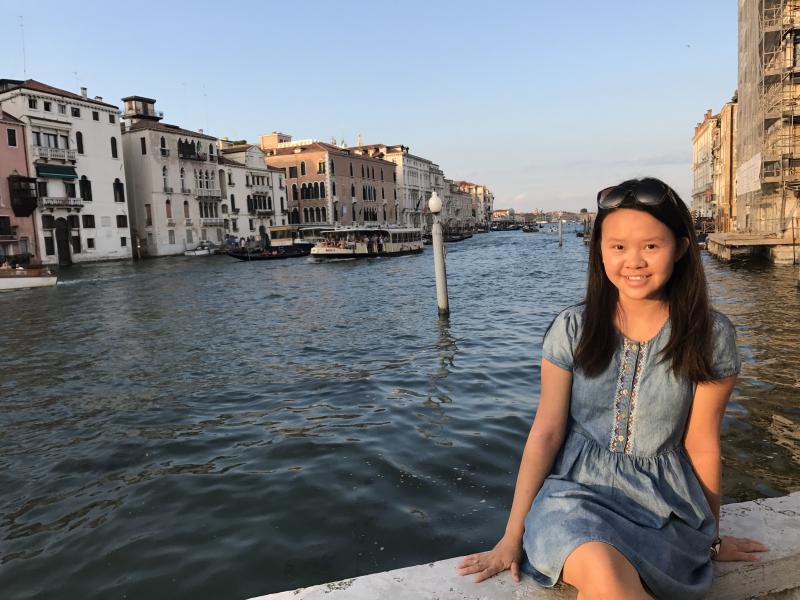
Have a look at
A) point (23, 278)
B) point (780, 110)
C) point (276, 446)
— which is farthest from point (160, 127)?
point (276, 446)

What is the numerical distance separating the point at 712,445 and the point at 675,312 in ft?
1.46

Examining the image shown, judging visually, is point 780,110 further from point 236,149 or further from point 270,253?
point 236,149

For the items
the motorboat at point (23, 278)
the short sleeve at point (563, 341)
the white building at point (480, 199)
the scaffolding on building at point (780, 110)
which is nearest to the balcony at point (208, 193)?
the motorboat at point (23, 278)

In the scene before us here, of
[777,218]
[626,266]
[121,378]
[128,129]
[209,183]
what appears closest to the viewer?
[626,266]

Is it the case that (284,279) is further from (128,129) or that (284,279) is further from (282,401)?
(128,129)

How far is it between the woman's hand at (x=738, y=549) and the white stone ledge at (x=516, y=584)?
2 centimetres

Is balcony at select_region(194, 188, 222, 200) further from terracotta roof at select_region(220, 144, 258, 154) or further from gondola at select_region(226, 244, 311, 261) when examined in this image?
gondola at select_region(226, 244, 311, 261)

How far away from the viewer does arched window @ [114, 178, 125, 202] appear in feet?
140

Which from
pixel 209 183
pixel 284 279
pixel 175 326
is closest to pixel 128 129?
pixel 209 183

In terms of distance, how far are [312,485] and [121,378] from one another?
524 centimetres

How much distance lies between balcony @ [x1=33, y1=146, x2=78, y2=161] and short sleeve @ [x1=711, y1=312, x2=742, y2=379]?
136 ft

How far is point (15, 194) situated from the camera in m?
34.4

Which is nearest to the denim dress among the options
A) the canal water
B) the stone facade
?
the canal water

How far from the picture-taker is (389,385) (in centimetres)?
755
